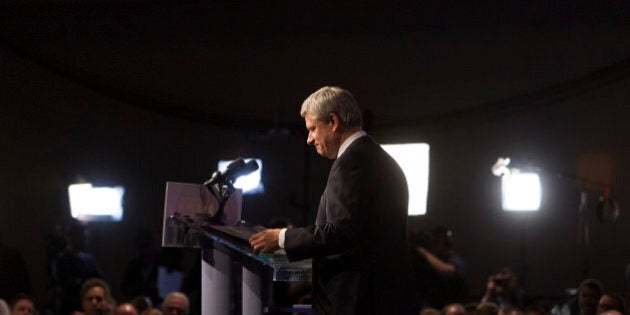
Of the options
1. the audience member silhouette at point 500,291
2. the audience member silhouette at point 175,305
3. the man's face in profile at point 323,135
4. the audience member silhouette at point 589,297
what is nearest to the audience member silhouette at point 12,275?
the audience member silhouette at point 175,305

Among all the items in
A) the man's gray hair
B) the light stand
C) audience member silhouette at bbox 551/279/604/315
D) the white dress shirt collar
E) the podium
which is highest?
the man's gray hair

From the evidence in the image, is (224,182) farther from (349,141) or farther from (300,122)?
(300,122)

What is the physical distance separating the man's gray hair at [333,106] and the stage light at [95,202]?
21.3 ft

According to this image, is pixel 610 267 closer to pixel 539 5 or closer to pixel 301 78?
pixel 539 5

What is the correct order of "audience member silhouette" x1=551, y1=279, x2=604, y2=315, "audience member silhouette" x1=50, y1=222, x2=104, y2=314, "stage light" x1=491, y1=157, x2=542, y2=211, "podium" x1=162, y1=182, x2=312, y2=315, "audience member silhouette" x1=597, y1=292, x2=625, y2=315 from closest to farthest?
"podium" x1=162, y1=182, x2=312, y2=315, "audience member silhouette" x1=597, y1=292, x2=625, y2=315, "audience member silhouette" x1=551, y1=279, x2=604, y2=315, "audience member silhouette" x1=50, y1=222, x2=104, y2=314, "stage light" x1=491, y1=157, x2=542, y2=211

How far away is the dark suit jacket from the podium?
158 millimetres

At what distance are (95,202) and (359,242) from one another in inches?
271

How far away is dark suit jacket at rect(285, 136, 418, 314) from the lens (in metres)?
2.56

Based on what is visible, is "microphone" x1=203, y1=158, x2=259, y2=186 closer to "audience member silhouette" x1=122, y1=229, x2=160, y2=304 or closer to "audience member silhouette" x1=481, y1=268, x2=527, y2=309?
"audience member silhouette" x1=481, y1=268, x2=527, y2=309

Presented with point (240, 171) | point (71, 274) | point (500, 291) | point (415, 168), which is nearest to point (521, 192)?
point (415, 168)

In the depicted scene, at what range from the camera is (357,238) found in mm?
2562

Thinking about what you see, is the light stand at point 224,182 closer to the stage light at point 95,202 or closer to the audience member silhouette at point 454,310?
the audience member silhouette at point 454,310

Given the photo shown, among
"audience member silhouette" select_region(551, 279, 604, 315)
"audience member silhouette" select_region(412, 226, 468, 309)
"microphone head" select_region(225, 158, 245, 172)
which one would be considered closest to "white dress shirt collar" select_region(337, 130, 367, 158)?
"microphone head" select_region(225, 158, 245, 172)

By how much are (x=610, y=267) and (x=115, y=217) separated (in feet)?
14.9
